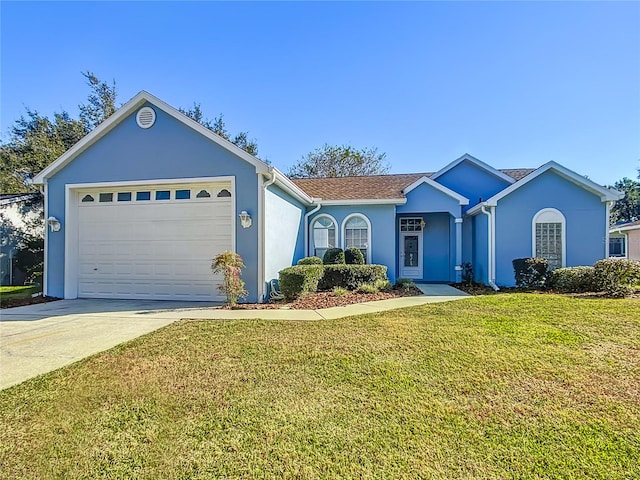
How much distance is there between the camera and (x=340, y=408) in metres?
3.57

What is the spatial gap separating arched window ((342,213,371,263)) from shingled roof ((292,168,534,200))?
0.88 m

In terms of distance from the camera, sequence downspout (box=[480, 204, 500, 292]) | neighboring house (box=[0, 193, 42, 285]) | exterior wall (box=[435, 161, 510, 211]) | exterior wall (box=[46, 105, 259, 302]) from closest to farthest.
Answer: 1. exterior wall (box=[46, 105, 259, 302])
2. downspout (box=[480, 204, 500, 292])
3. exterior wall (box=[435, 161, 510, 211])
4. neighboring house (box=[0, 193, 42, 285])

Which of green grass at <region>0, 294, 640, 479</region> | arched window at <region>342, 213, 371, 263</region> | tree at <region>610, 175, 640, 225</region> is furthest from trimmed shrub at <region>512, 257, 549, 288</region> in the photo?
tree at <region>610, 175, 640, 225</region>

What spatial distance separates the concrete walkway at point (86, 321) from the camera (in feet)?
16.5

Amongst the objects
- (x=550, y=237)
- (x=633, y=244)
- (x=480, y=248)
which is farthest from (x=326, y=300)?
(x=633, y=244)

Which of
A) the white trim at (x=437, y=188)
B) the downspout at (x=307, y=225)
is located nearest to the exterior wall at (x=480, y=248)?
the white trim at (x=437, y=188)

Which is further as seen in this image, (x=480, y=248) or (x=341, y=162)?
(x=341, y=162)

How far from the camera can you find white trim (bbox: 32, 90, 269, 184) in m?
9.76

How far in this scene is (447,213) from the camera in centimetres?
1511

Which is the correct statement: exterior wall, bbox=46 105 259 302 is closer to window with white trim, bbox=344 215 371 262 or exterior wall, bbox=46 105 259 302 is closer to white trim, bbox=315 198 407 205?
white trim, bbox=315 198 407 205

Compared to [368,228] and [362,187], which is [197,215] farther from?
[362,187]

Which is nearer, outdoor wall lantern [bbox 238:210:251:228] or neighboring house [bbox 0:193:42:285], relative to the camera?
outdoor wall lantern [bbox 238:210:251:228]

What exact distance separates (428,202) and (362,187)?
3.05 meters

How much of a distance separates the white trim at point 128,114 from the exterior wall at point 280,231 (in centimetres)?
122
